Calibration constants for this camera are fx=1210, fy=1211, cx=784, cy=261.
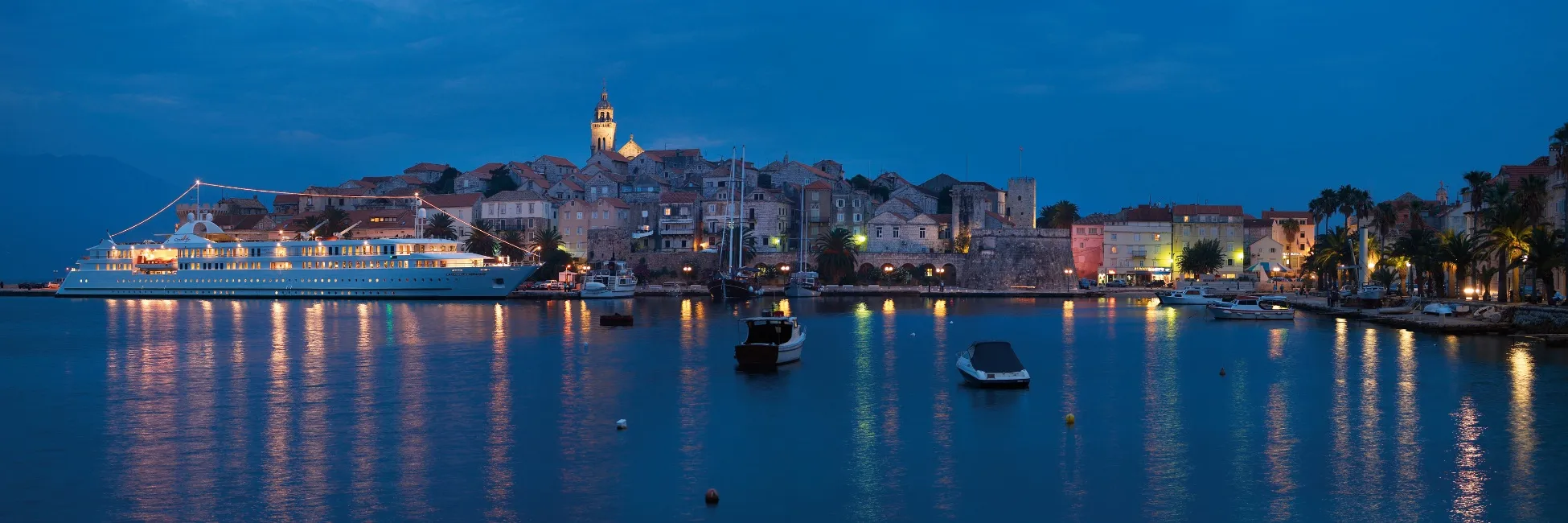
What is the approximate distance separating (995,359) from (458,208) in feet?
236

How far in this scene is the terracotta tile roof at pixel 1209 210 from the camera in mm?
90562

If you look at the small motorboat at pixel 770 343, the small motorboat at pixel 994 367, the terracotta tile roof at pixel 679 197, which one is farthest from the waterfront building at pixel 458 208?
the small motorboat at pixel 994 367

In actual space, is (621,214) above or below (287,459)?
above

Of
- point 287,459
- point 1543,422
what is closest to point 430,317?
point 287,459

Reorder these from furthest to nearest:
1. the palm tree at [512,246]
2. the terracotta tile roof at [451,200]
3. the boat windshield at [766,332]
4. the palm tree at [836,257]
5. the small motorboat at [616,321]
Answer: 1. the terracotta tile roof at [451,200]
2. the palm tree at [512,246]
3. the palm tree at [836,257]
4. the small motorboat at [616,321]
5. the boat windshield at [766,332]

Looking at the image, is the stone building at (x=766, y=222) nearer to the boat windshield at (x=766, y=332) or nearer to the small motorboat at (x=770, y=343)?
the small motorboat at (x=770, y=343)

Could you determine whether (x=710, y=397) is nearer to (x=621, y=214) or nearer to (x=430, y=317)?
(x=430, y=317)

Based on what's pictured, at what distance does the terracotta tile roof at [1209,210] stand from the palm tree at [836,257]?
2546 centimetres

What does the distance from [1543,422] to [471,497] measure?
20134 mm

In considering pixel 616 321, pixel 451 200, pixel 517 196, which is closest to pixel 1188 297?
pixel 616 321

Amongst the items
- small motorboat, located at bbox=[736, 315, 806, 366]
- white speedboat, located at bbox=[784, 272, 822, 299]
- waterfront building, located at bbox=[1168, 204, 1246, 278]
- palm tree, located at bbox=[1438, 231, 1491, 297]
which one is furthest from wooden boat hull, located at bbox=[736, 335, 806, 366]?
waterfront building, located at bbox=[1168, 204, 1246, 278]

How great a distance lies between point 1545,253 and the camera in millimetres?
40469

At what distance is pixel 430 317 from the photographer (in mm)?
57750

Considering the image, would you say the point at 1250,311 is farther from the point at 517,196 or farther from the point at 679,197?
the point at 517,196
